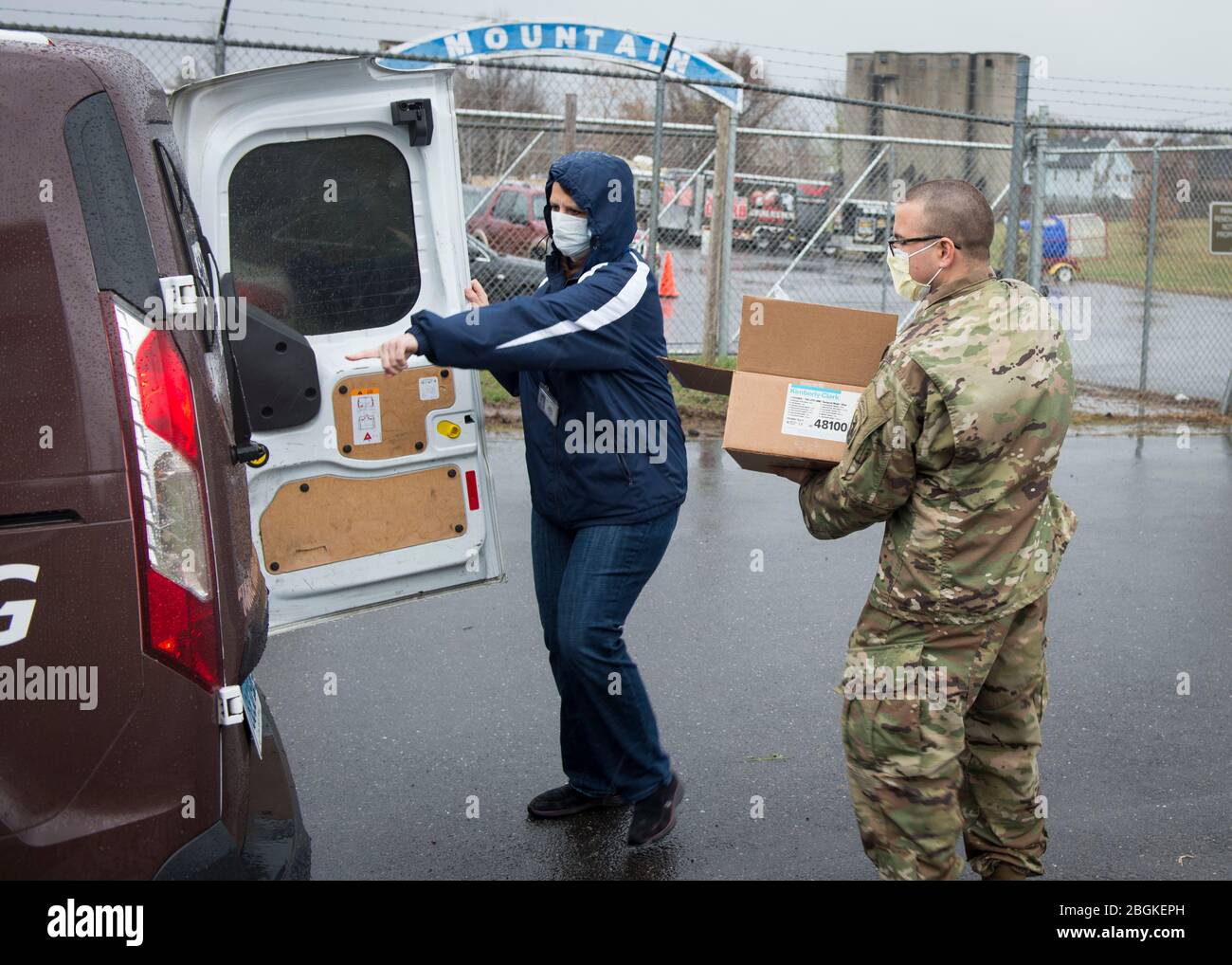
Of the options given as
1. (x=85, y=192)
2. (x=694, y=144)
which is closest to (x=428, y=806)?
(x=85, y=192)

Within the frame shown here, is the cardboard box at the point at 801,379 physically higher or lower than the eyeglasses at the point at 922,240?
lower

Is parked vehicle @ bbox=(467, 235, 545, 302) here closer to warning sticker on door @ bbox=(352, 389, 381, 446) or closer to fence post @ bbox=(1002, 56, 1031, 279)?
fence post @ bbox=(1002, 56, 1031, 279)

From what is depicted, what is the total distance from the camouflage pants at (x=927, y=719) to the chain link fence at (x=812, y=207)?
6.02 m

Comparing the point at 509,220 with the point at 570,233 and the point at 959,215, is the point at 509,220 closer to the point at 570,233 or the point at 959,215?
the point at 570,233

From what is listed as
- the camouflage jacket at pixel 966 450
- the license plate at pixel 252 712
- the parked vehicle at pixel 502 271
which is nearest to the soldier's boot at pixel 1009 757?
the camouflage jacket at pixel 966 450

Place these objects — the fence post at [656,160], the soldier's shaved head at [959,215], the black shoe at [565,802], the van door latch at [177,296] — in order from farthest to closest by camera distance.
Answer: the fence post at [656,160], the black shoe at [565,802], the soldier's shaved head at [959,215], the van door latch at [177,296]

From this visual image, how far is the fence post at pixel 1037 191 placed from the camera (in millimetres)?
9781

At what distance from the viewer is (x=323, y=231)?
3676 mm

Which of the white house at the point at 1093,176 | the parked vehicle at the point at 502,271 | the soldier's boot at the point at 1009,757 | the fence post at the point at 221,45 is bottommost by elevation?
the soldier's boot at the point at 1009,757

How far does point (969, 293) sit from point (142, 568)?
187 cm

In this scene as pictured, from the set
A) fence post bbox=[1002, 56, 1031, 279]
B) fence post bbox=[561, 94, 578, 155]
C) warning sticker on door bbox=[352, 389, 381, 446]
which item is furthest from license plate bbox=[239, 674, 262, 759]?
fence post bbox=[1002, 56, 1031, 279]

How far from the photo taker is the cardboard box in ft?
10.4

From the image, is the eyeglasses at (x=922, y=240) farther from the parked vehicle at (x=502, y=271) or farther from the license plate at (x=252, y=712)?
the parked vehicle at (x=502, y=271)

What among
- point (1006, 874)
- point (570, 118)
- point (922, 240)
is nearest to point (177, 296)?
point (922, 240)
